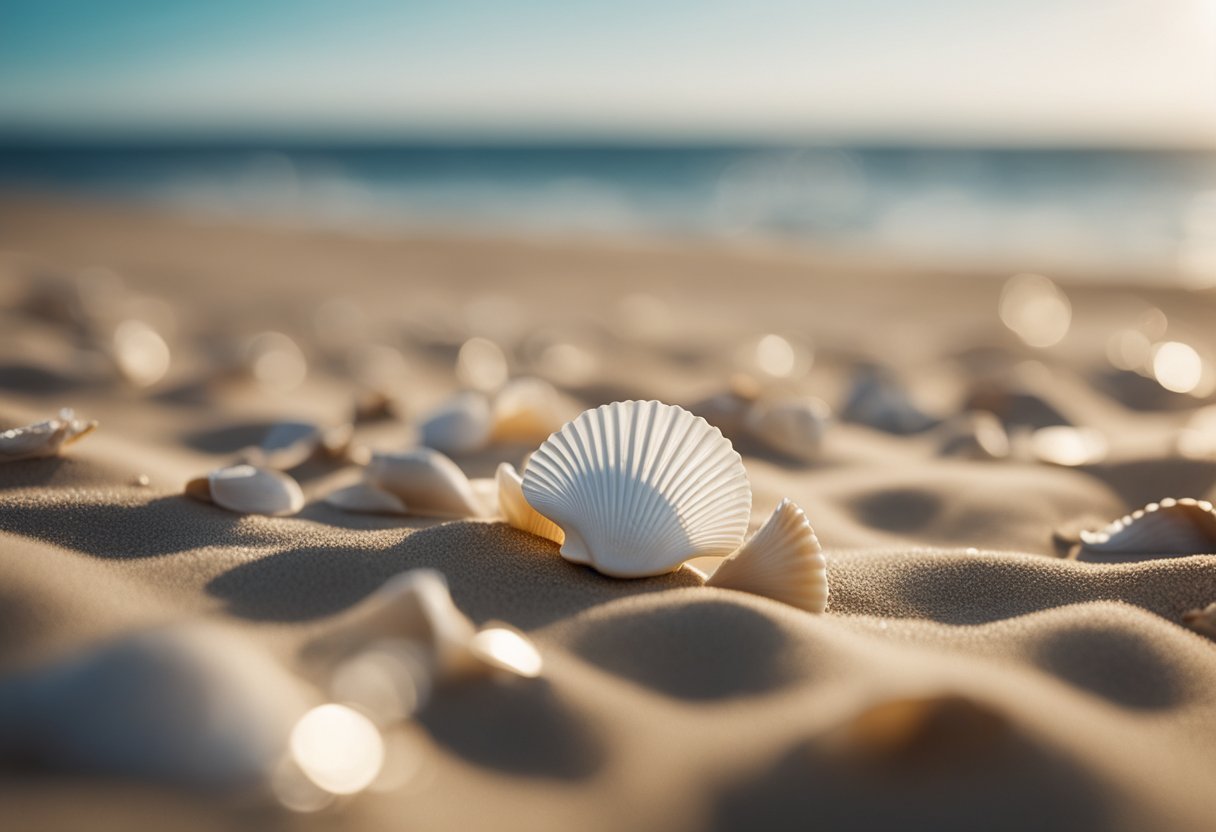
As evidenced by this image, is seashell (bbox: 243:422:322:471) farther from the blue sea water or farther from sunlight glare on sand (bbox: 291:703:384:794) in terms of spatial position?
the blue sea water

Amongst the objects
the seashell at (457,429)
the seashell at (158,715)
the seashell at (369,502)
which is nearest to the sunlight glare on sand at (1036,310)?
the seashell at (457,429)

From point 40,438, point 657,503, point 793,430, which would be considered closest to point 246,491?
point 40,438

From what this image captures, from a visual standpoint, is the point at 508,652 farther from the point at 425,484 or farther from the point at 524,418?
the point at 524,418

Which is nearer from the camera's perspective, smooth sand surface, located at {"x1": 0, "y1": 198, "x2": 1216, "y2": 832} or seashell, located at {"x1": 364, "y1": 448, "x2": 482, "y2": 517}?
smooth sand surface, located at {"x1": 0, "y1": 198, "x2": 1216, "y2": 832}

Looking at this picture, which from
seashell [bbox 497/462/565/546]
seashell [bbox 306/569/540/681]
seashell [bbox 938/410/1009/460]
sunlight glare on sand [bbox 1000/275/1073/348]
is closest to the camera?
seashell [bbox 306/569/540/681]

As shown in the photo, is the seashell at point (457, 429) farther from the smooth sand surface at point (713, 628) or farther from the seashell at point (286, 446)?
the seashell at point (286, 446)

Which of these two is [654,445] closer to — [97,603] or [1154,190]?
[97,603]

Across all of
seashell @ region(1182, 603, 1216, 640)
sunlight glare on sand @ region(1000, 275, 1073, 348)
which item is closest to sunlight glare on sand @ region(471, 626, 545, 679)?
seashell @ region(1182, 603, 1216, 640)
